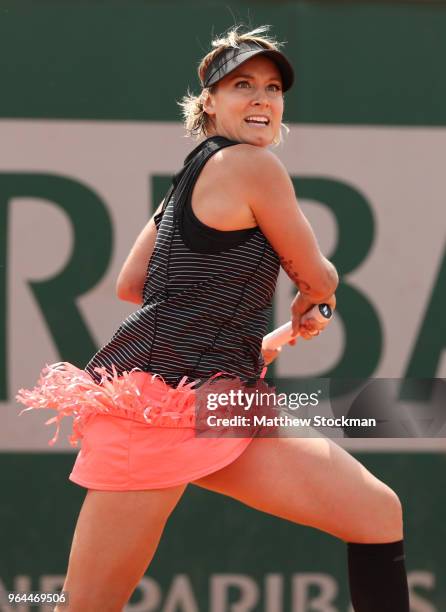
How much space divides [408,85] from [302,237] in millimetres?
1487

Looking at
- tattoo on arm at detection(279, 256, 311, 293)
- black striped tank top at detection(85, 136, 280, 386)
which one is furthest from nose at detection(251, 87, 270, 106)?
tattoo on arm at detection(279, 256, 311, 293)

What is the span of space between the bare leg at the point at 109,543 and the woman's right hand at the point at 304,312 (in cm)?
49

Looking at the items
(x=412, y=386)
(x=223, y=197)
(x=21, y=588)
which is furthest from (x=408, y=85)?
(x=21, y=588)

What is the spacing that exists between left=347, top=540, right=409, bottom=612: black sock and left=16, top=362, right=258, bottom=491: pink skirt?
0.35 meters

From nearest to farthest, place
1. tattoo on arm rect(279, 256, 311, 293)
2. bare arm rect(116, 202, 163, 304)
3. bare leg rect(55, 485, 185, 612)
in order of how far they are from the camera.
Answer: bare leg rect(55, 485, 185, 612)
tattoo on arm rect(279, 256, 311, 293)
bare arm rect(116, 202, 163, 304)

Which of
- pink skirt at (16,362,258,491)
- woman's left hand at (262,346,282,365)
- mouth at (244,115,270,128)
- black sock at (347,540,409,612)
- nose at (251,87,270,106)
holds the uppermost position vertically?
nose at (251,87,270,106)

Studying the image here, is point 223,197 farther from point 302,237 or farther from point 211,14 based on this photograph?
point 211,14

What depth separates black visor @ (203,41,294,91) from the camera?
7.43 ft

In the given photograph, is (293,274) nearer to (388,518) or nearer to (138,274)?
(138,274)

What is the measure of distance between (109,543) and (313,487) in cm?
43

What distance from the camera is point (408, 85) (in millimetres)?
3492

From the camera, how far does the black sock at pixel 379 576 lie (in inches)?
87.2

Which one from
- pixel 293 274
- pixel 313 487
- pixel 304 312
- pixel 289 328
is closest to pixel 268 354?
pixel 289 328

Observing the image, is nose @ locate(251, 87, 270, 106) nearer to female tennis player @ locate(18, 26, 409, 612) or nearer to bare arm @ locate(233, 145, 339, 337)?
female tennis player @ locate(18, 26, 409, 612)
